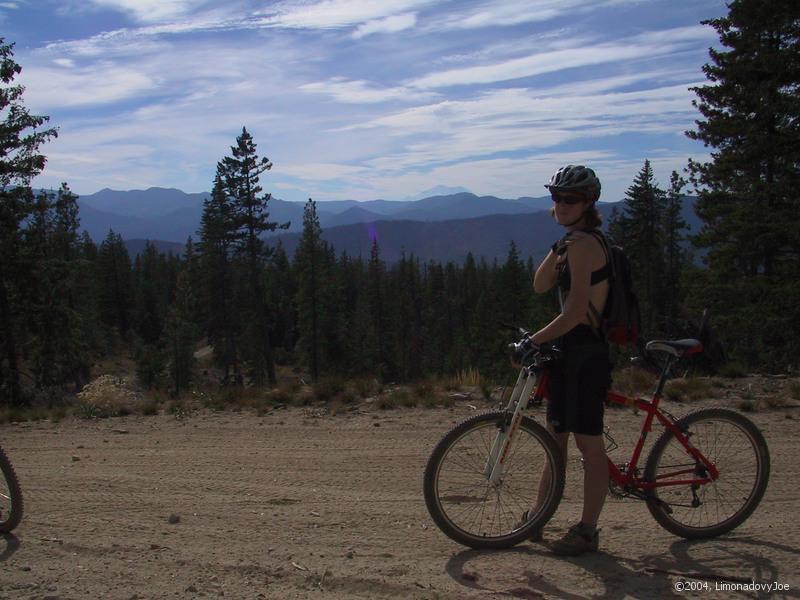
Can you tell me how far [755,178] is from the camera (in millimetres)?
22094

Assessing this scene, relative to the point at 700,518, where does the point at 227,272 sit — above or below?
above

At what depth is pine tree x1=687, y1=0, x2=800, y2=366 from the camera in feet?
61.2

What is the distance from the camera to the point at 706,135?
2311cm

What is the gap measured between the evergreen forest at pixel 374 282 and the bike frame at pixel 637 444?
0.86 meters

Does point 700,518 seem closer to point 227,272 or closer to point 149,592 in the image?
point 149,592

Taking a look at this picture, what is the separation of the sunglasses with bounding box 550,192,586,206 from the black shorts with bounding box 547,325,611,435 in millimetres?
712

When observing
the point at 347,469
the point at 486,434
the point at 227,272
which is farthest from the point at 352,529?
the point at 227,272

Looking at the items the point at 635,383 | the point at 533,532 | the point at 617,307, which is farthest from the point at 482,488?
the point at 635,383

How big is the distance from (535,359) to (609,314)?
0.49 m

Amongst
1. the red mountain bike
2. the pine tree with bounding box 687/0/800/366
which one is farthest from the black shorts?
the pine tree with bounding box 687/0/800/366

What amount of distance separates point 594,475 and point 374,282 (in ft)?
195

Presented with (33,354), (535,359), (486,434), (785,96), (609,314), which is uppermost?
(785,96)

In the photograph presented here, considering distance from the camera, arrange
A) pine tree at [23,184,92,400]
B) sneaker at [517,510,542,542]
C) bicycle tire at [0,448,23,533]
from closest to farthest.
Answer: sneaker at [517,510,542,542] < bicycle tire at [0,448,23,533] < pine tree at [23,184,92,400]

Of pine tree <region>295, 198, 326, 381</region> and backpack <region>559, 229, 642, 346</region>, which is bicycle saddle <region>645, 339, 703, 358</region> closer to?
backpack <region>559, 229, 642, 346</region>
